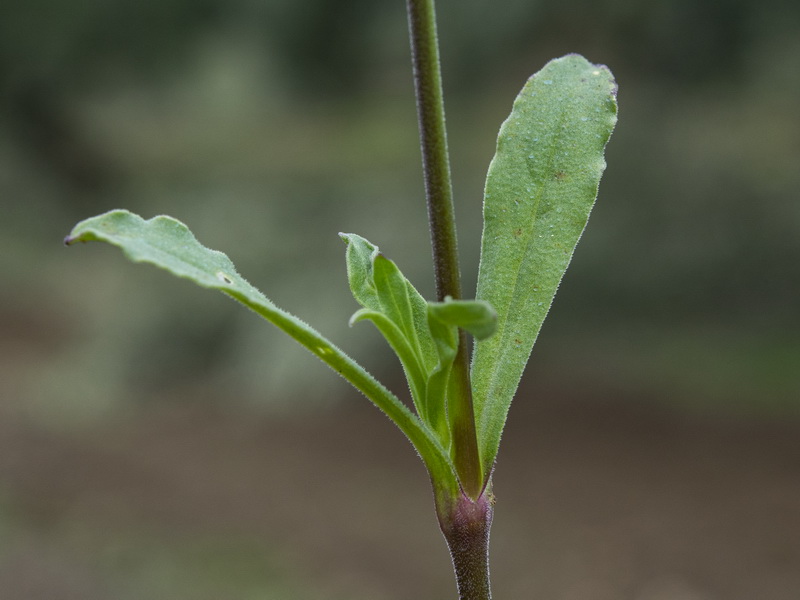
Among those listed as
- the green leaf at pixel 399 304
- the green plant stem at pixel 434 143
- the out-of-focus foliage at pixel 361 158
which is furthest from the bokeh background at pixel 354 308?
the green plant stem at pixel 434 143

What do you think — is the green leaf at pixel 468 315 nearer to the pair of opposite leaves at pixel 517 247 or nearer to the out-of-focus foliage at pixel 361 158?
the pair of opposite leaves at pixel 517 247

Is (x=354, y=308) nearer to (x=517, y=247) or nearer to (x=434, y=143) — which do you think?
(x=517, y=247)

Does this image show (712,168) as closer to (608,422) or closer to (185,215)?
(608,422)

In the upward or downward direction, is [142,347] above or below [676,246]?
below

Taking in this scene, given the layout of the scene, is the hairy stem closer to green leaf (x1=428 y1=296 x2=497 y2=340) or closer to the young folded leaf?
the young folded leaf

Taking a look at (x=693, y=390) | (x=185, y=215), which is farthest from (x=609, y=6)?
(x=693, y=390)

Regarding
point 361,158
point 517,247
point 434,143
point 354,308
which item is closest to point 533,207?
point 517,247
